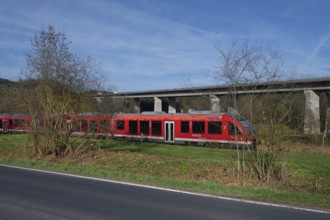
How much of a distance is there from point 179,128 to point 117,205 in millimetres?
24200

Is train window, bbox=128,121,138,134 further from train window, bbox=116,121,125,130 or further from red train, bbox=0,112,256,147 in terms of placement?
train window, bbox=116,121,125,130

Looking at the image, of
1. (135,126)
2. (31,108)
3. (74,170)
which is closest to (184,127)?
(135,126)

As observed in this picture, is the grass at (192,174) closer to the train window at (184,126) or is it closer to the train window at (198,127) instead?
the train window at (198,127)

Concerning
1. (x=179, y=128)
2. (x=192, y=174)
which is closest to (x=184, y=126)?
(x=179, y=128)

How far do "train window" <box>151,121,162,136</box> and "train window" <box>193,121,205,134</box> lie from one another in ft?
12.2

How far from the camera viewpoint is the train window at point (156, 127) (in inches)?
1335

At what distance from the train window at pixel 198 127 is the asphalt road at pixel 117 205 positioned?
19842mm

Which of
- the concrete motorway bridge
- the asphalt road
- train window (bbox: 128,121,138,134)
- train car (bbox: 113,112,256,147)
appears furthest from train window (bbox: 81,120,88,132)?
train window (bbox: 128,121,138,134)

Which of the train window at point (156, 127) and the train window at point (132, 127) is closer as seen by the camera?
the train window at point (156, 127)

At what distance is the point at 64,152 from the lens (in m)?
18.8

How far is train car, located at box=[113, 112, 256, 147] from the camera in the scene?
28969 mm

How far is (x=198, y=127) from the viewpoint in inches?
1220

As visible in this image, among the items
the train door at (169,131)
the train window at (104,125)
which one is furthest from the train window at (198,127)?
the train window at (104,125)

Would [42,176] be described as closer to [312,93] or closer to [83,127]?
[83,127]
